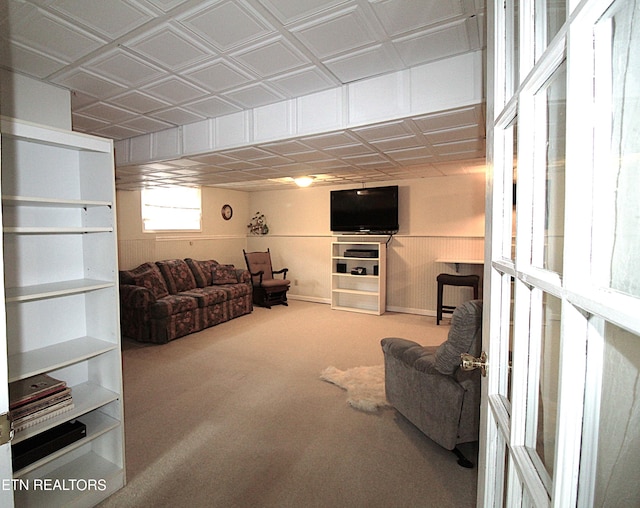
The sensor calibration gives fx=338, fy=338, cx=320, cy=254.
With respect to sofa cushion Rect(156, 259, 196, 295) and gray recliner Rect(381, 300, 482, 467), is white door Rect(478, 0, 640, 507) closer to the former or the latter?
gray recliner Rect(381, 300, 482, 467)

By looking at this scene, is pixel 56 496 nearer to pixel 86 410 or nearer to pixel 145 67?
pixel 86 410

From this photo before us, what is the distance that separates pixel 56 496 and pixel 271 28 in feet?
8.63

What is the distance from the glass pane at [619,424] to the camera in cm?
40

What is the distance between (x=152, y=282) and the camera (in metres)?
4.71

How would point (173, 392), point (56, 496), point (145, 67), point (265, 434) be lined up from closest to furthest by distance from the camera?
point (56, 496) → point (145, 67) → point (265, 434) → point (173, 392)

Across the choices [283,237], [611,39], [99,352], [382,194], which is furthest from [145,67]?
[283,237]

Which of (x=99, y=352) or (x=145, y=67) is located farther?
(x=145, y=67)

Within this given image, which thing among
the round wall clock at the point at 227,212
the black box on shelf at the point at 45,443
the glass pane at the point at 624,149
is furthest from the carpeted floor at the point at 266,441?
the round wall clock at the point at 227,212

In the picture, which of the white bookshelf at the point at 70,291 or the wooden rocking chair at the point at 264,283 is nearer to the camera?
the white bookshelf at the point at 70,291

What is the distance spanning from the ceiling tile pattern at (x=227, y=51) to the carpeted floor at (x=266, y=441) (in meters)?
2.19

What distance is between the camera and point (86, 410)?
181 cm

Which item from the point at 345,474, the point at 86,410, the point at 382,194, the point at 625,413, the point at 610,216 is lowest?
the point at 345,474

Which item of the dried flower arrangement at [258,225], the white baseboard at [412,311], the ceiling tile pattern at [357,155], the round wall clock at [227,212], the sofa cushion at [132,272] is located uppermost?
the ceiling tile pattern at [357,155]

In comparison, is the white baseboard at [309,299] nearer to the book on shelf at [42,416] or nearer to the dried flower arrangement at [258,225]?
the dried flower arrangement at [258,225]
